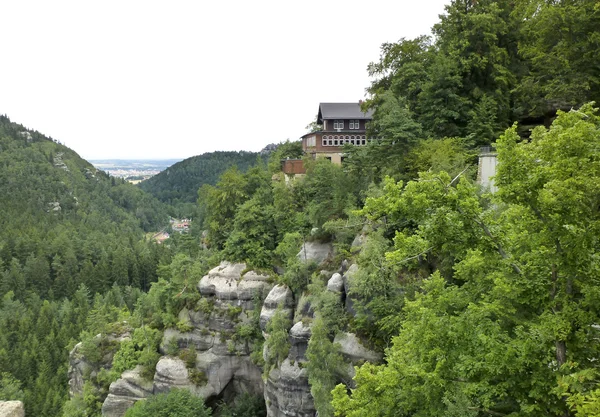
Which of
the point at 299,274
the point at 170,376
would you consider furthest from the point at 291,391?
the point at 170,376

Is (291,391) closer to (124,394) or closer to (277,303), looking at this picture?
(277,303)

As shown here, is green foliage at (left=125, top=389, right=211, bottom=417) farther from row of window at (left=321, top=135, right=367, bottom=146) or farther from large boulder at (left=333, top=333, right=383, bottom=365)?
row of window at (left=321, top=135, right=367, bottom=146)

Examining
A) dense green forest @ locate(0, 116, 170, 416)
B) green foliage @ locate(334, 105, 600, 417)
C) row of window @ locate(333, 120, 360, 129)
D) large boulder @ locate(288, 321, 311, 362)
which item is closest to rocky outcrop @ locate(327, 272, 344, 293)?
large boulder @ locate(288, 321, 311, 362)

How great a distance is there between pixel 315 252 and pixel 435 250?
18.0 m

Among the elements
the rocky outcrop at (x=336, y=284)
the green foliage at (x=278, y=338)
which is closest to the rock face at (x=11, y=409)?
the green foliage at (x=278, y=338)

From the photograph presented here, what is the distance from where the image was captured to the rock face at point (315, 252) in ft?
95.5

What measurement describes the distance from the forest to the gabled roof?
578 centimetres

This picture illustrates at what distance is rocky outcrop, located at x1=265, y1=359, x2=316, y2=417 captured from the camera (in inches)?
979

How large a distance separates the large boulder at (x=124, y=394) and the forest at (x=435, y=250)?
3.43ft

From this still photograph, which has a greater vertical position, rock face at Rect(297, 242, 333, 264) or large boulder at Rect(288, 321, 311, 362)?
rock face at Rect(297, 242, 333, 264)

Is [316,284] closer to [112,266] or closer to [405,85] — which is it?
[405,85]

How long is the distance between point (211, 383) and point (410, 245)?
27743mm

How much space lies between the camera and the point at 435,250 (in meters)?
11.9

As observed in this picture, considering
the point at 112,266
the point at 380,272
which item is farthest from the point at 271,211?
the point at 112,266
